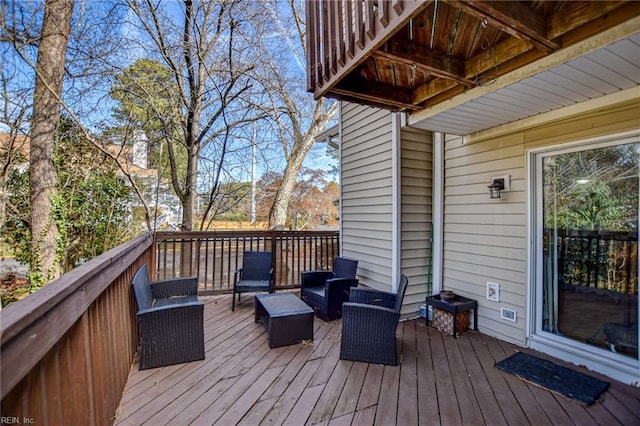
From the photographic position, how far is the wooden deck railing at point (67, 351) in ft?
2.71

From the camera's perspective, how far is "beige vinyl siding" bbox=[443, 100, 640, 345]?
10.1 feet

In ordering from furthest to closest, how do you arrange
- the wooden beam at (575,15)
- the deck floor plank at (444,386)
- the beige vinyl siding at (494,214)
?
the beige vinyl siding at (494,214)
the deck floor plank at (444,386)
the wooden beam at (575,15)

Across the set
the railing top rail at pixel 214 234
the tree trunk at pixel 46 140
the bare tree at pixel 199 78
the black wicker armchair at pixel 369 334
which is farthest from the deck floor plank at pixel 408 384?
the tree trunk at pixel 46 140

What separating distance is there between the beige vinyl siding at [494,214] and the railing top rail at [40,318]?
3706 millimetres

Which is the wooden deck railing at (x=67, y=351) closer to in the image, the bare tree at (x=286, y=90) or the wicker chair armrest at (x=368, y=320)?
the wicker chair armrest at (x=368, y=320)

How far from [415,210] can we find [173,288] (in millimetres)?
3245

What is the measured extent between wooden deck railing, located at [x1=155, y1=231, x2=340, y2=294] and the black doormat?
3484 mm

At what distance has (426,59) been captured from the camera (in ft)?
7.18

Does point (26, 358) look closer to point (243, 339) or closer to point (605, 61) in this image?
point (243, 339)

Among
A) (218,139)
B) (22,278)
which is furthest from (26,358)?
(218,139)

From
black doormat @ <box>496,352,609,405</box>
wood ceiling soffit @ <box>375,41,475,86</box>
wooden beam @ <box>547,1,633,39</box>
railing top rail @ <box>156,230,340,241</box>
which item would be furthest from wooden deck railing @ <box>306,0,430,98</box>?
railing top rail @ <box>156,230,340,241</box>

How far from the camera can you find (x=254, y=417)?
2129mm

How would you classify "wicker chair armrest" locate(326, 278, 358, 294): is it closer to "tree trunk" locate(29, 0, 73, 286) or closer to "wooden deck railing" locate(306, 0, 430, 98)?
"wooden deck railing" locate(306, 0, 430, 98)

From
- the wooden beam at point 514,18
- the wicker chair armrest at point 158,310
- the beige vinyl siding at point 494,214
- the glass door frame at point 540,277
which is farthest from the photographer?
the beige vinyl siding at point 494,214
